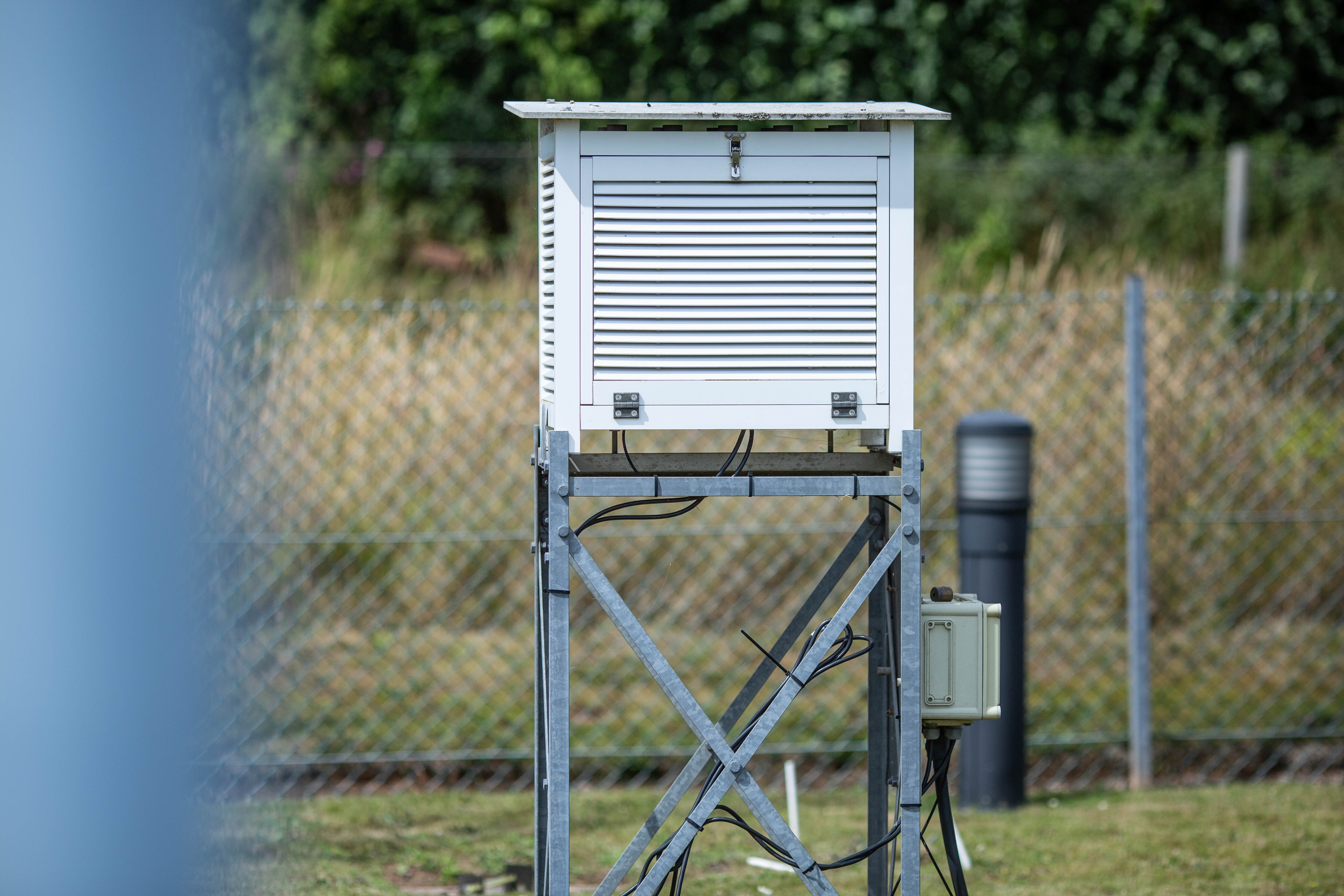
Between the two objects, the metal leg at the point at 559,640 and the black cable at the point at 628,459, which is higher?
the black cable at the point at 628,459

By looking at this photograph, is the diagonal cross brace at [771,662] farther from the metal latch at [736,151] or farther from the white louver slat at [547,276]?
the metal latch at [736,151]

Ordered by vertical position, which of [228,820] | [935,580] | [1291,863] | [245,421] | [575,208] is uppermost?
[575,208]

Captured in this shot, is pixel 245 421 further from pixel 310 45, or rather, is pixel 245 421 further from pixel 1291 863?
pixel 310 45

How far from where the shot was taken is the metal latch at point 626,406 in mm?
2418

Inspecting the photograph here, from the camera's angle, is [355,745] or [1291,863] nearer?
[1291,863]

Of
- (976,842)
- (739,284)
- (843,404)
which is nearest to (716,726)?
(843,404)

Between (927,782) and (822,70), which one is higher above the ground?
(822,70)

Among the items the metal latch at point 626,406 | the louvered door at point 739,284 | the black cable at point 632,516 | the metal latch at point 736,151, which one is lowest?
the black cable at point 632,516

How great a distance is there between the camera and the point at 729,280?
2.44 meters

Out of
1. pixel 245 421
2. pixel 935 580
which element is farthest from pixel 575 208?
pixel 935 580

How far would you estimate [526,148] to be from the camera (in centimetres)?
1020

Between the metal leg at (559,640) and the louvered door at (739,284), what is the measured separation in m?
0.15

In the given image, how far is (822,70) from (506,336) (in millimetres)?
5997

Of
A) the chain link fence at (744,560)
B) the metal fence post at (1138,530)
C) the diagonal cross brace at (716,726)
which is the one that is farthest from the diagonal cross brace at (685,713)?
the metal fence post at (1138,530)
